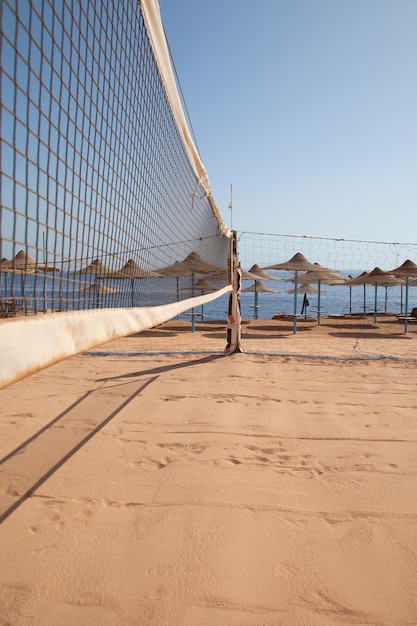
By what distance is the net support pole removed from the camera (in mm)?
6676

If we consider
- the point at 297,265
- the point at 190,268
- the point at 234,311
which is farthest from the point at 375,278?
the point at 234,311

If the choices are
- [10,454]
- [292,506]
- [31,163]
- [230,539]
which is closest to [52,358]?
[31,163]

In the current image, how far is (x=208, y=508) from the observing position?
2.29 m

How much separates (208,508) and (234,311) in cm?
460

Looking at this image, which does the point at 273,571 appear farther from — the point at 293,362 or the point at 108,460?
the point at 293,362

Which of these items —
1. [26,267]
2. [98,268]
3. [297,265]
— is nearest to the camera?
[98,268]

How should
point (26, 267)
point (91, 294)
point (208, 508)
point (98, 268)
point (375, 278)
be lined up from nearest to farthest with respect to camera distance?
point (208, 508) → point (98, 268) → point (26, 267) → point (91, 294) → point (375, 278)

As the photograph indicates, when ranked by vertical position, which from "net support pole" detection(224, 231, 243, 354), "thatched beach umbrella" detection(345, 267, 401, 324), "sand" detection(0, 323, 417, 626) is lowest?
"sand" detection(0, 323, 417, 626)

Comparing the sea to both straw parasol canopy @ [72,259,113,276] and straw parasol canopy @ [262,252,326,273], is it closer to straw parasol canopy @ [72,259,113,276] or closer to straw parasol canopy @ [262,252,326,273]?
straw parasol canopy @ [72,259,113,276]

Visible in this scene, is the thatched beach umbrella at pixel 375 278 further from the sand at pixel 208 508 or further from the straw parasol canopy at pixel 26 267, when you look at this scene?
the straw parasol canopy at pixel 26 267

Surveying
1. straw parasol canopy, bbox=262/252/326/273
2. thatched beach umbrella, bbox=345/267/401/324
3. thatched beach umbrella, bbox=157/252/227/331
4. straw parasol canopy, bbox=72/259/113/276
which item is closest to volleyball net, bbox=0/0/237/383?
straw parasol canopy, bbox=72/259/113/276

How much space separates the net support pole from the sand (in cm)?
232

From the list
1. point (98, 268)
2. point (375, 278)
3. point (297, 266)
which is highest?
point (297, 266)

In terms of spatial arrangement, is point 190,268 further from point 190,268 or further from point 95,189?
point 95,189
